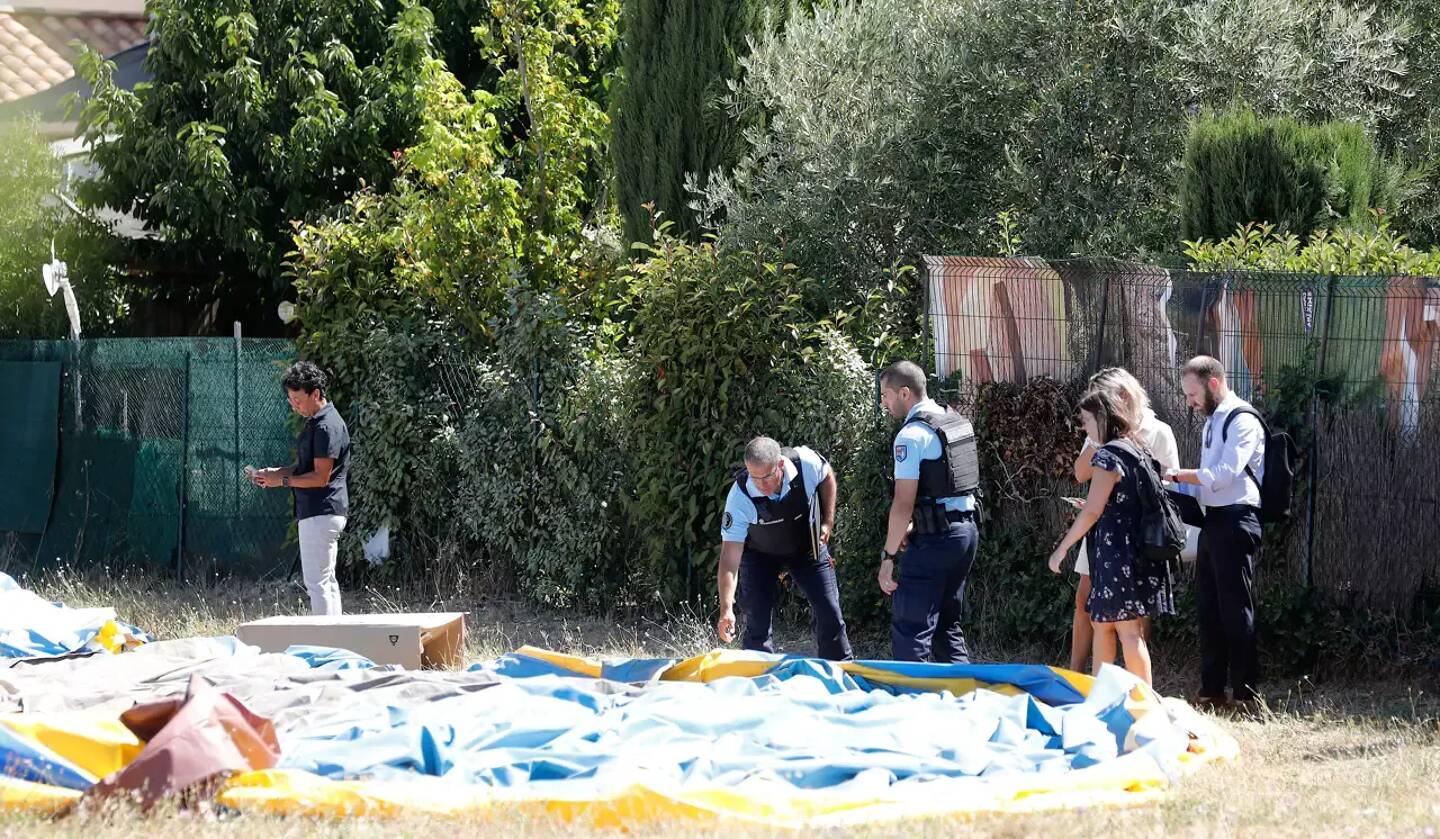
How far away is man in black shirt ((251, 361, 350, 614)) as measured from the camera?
9336mm

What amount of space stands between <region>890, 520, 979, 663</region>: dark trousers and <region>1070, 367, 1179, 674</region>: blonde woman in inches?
27.2

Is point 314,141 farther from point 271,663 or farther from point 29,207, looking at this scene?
point 271,663

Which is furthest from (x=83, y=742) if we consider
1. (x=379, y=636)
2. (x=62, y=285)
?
(x=62, y=285)

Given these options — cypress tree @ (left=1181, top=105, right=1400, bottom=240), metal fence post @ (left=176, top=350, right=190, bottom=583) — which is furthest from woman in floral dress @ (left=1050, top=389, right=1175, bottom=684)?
metal fence post @ (left=176, top=350, right=190, bottom=583)

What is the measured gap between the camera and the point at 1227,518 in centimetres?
761

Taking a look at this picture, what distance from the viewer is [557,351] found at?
11.1 meters

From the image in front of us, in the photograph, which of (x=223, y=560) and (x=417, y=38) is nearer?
(x=223, y=560)

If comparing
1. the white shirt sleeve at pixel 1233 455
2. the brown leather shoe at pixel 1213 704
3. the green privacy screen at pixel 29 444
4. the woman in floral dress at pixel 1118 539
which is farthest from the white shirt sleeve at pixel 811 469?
the green privacy screen at pixel 29 444

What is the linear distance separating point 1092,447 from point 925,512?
0.92 metres

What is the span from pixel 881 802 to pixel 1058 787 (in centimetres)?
70

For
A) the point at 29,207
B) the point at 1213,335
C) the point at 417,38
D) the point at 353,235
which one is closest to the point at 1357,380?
the point at 1213,335

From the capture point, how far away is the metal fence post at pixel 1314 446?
8148 mm

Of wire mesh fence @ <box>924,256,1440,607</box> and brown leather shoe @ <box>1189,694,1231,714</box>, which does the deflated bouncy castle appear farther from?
wire mesh fence @ <box>924,256,1440,607</box>

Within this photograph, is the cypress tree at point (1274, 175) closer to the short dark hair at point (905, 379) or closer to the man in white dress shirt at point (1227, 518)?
the man in white dress shirt at point (1227, 518)
